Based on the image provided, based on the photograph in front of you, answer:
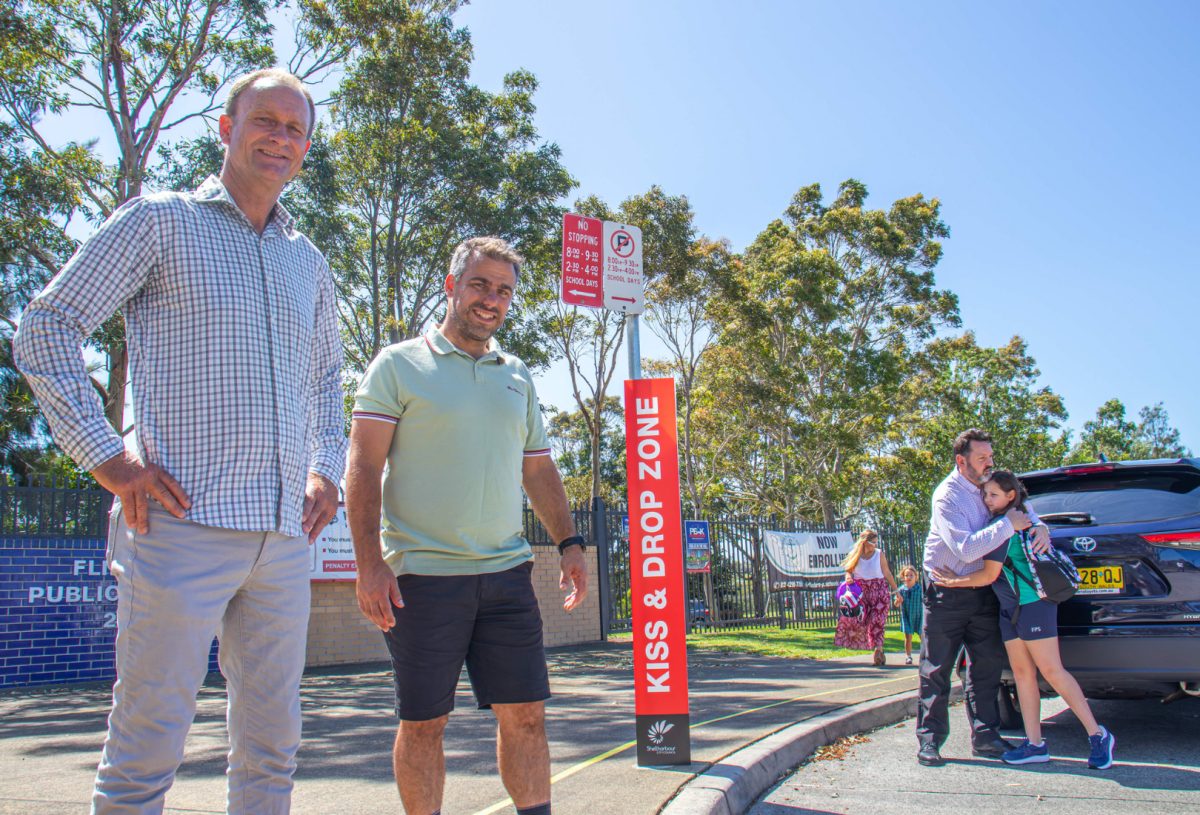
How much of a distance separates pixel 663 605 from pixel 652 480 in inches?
25.4

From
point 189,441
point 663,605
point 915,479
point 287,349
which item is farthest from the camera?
point 915,479

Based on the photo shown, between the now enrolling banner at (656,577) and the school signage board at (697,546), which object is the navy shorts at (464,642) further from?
the school signage board at (697,546)

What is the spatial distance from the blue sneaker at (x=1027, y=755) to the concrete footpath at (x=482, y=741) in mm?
1091

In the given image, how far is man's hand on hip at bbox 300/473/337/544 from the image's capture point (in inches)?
102

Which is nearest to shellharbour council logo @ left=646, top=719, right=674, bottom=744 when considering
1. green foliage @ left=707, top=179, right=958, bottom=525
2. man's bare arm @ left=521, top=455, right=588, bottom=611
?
man's bare arm @ left=521, top=455, right=588, bottom=611

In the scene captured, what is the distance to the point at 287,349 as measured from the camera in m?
2.58

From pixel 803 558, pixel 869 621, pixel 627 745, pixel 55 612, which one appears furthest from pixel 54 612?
pixel 803 558

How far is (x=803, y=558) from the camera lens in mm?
18125

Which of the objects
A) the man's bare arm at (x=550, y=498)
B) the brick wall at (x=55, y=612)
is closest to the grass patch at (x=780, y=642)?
the brick wall at (x=55, y=612)

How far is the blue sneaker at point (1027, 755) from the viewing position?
5.27 meters

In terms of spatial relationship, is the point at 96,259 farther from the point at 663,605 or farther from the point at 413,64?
the point at 413,64

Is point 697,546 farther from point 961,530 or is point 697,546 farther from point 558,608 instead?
point 961,530

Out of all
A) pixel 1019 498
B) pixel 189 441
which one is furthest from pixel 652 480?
pixel 189 441

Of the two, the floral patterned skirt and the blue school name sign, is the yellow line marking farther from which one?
the blue school name sign
